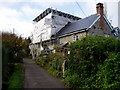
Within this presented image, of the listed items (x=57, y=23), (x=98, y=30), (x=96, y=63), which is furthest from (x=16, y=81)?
(x=57, y=23)

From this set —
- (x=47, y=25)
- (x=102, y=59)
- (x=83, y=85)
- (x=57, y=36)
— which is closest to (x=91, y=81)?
(x=83, y=85)

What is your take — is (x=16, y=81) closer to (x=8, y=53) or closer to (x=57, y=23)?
(x=8, y=53)

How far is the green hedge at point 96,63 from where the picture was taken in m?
7.09

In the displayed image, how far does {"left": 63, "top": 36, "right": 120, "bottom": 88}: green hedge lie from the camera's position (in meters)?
7.09

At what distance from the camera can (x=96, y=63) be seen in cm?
845

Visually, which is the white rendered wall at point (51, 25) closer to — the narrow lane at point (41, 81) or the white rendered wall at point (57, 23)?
the white rendered wall at point (57, 23)

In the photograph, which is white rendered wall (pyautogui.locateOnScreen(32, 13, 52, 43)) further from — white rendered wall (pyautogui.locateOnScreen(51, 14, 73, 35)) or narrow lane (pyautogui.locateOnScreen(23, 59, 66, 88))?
narrow lane (pyautogui.locateOnScreen(23, 59, 66, 88))

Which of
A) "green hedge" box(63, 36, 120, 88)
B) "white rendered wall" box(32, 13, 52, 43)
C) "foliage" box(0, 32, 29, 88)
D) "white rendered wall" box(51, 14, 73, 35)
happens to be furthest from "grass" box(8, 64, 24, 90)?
"white rendered wall" box(32, 13, 52, 43)

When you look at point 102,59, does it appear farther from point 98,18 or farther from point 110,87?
point 98,18

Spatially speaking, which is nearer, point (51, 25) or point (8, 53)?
point (8, 53)

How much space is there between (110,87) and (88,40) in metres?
3.02

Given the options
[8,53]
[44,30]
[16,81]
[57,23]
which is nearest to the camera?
[16,81]

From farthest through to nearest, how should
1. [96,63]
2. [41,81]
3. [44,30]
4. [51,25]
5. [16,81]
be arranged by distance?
1. [44,30]
2. [51,25]
3. [41,81]
4. [16,81]
5. [96,63]

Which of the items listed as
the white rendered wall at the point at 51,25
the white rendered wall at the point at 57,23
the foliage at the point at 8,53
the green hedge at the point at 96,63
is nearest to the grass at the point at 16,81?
the foliage at the point at 8,53
